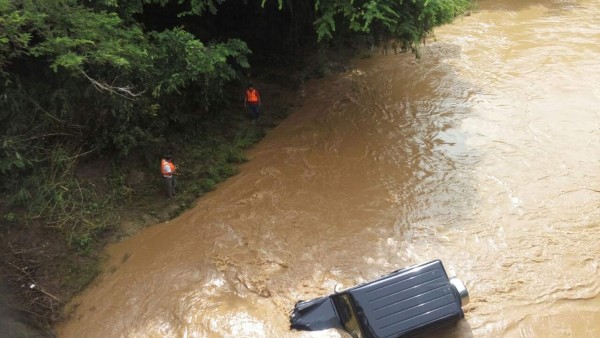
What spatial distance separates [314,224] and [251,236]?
119 cm

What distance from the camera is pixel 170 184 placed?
8.63 m

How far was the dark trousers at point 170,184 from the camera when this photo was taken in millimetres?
8586

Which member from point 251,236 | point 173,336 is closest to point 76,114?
point 251,236

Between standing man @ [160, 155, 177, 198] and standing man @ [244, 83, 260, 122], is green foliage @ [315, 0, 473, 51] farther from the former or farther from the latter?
standing man @ [160, 155, 177, 198]

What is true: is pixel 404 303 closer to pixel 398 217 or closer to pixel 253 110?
pixel 398 217

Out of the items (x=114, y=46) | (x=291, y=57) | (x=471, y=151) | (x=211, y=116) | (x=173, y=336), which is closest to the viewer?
(x=173, y=336)

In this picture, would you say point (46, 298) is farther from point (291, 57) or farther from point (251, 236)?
point (291, 57)

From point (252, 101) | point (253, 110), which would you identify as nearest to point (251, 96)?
point (252, 101)

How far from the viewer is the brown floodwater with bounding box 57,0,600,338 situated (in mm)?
6387

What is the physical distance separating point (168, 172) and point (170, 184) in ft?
0.97

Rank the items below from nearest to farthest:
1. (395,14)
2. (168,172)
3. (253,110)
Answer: (168,172)
(395,14)
(253,110)

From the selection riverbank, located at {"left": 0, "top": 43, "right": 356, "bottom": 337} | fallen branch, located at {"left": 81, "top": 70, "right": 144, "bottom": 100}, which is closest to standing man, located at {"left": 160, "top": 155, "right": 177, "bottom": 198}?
riverbank, located at {"left": 0, "top": 43, "right": 356, "bottom": 337}

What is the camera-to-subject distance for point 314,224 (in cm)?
796

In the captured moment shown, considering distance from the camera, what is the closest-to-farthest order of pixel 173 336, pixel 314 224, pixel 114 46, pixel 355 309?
pixel 355 309
pixel 173 336
pixel 114 46
pixel 314 224
